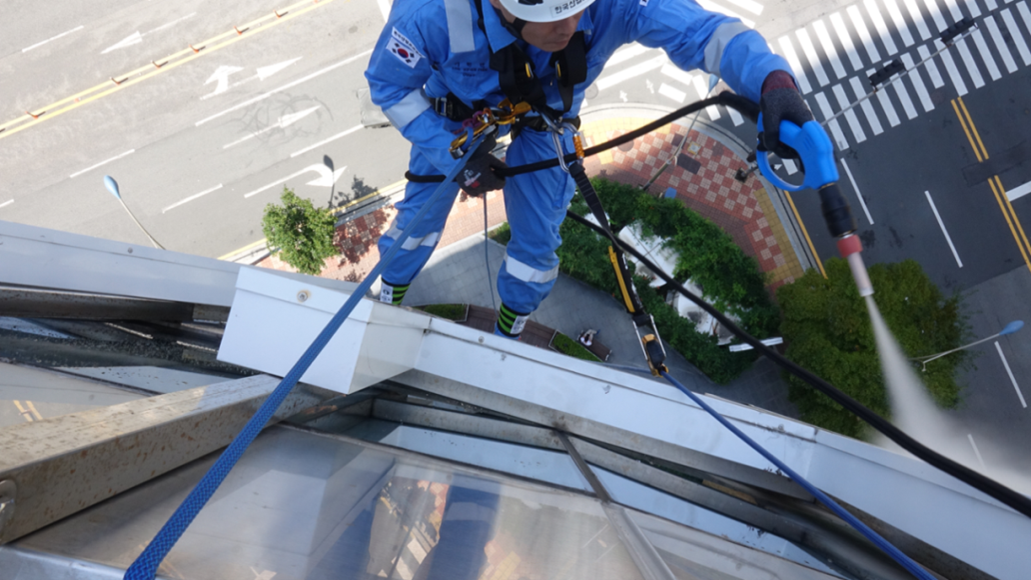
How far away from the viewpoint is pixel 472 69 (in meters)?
3.88

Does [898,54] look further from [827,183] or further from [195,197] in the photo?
[195,197]

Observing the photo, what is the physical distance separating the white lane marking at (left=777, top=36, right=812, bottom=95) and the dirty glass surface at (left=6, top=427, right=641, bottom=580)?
11.1m

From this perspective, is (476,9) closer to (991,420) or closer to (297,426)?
(297,426)

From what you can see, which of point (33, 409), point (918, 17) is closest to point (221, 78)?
point (33, 409)

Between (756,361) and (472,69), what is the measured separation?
7.66m

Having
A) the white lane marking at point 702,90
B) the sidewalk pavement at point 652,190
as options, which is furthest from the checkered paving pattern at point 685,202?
the white lane marking at point 702,90

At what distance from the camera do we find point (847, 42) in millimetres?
10320

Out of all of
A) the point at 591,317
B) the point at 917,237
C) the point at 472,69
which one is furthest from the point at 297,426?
the point at 917,237

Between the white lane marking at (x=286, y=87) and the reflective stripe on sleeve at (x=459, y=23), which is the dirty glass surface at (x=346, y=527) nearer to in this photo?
the reflective stripe on sleeve at (x=459, y=23)

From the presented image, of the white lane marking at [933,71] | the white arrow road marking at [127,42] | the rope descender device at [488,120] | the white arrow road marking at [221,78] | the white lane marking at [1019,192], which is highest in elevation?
the white lane marking at [933,71]

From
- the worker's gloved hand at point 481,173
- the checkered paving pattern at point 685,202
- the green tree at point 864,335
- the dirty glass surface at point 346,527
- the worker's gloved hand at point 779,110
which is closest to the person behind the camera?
the dirty glass surface at point 346,527

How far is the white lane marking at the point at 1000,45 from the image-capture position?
10.3 meters

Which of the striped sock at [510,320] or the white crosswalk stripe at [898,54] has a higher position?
the white crosswalk stripe at [898,54]

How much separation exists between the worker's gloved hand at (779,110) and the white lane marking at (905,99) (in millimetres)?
10091
